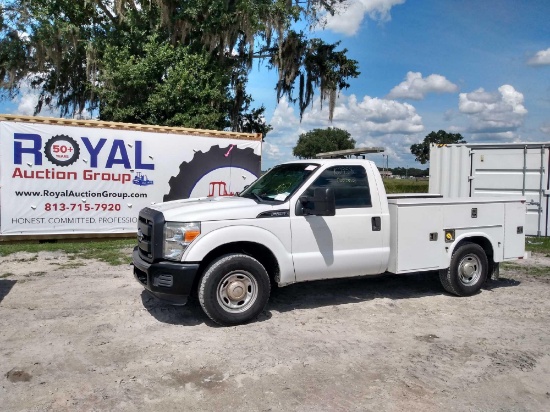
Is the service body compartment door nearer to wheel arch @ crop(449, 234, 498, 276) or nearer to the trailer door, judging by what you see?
wheel arch @ crop(449, 234, 498, 276)

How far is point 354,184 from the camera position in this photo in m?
6.41

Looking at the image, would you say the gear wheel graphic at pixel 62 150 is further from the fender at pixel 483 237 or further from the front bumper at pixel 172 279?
the fender at pixel 483 237

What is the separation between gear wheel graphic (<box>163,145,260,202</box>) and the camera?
13.0 m

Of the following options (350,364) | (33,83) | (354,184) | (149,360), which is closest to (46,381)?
(149,360)

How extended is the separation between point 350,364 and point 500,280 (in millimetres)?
4897

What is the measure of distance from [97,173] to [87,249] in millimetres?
2081

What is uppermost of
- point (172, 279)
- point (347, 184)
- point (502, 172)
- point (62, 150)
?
point (62, 150)

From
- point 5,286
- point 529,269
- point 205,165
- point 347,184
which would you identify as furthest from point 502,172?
point 5,286

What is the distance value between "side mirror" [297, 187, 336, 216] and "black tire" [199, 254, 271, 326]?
0.90m

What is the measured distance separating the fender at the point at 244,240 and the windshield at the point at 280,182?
569mm

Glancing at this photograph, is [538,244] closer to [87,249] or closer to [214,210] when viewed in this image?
[214,210]

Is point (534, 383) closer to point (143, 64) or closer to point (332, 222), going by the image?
point (332, 222)

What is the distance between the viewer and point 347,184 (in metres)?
6.38

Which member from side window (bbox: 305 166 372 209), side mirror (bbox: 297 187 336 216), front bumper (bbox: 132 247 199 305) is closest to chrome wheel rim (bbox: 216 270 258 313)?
front bumper (bbox: 132 247 199 305)
